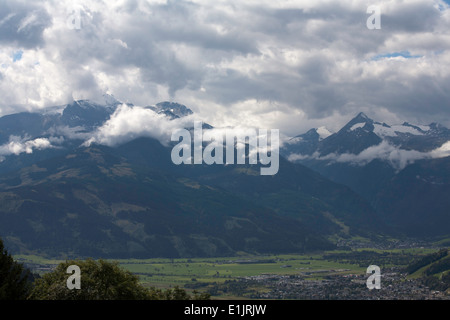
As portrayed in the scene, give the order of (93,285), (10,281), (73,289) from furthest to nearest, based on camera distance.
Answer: (93,285)
(73,289)
(10,281)

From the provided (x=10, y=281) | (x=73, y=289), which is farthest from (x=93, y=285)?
(x=10, y=281)

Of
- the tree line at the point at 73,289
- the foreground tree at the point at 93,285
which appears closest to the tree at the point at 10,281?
the tree line at the point at 73,289

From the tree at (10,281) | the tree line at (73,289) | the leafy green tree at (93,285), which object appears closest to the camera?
the tree at (10,281)

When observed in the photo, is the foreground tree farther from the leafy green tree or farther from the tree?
the tree

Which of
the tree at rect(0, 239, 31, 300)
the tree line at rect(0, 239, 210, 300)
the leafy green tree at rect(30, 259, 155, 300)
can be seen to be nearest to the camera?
the tree at rect(0, 239, 31, 300)

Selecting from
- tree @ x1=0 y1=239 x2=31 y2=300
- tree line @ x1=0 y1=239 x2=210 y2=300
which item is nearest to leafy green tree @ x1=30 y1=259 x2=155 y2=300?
tree line @ x1=0 y1=239 x2=210 y2=300

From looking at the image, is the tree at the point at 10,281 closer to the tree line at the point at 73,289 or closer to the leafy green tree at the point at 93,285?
the tree line at the point at 73,289

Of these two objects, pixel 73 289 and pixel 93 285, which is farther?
pixel 93 285

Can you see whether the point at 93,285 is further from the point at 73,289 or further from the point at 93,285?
the point at 73,289

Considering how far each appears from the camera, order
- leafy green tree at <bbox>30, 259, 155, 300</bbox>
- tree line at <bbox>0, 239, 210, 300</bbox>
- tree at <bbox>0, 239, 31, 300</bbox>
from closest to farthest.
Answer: tree at <bbox>0, 239, 31, 300</bbox>
tree line at <bbox>0, 239, 210, 300</bbox>
leafy green tree at <bbox>30, 259, 155, 300</bbox>
